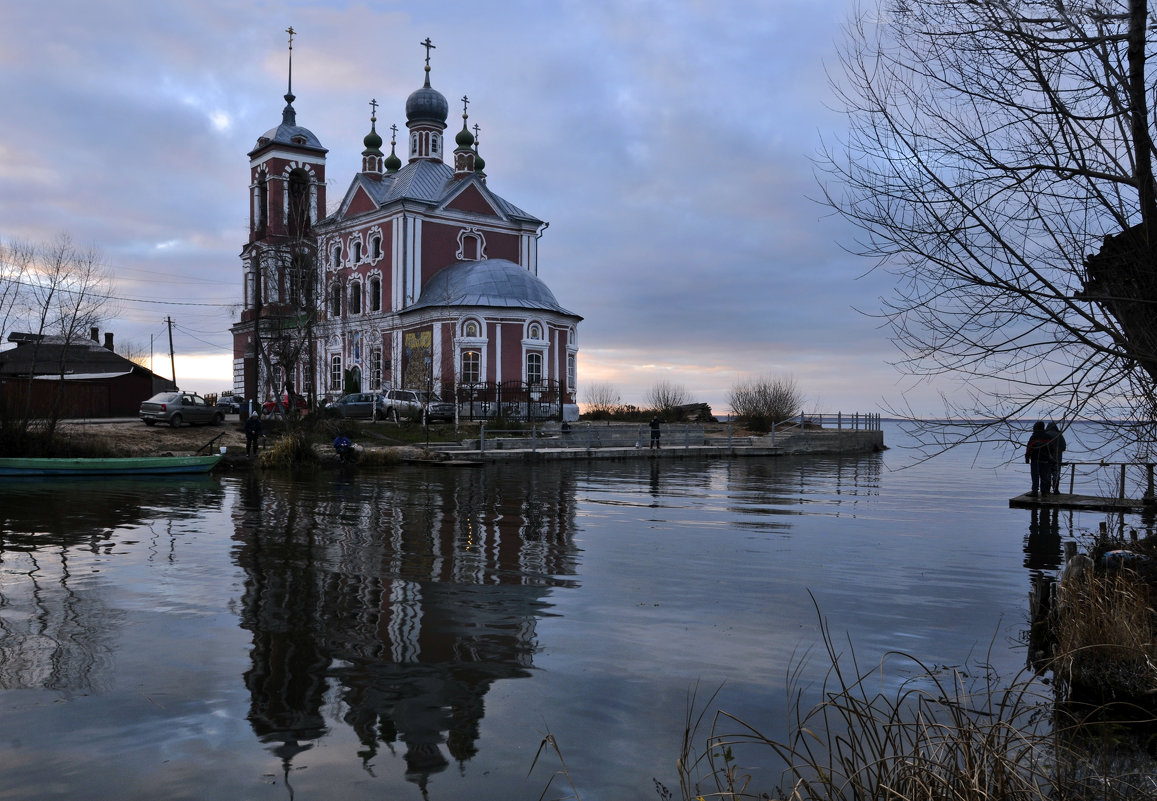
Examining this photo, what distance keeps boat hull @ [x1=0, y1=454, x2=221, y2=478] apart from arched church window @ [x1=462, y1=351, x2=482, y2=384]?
19.5 meters

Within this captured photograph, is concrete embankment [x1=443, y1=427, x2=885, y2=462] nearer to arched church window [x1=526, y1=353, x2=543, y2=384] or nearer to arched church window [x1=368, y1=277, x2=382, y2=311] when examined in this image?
arched church window [x1=526, y1=353, x2=543, y2=384]

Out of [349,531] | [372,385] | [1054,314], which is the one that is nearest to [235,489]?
[349,531]

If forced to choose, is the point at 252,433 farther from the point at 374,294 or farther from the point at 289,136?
the point at 289,136

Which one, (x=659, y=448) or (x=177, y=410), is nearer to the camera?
(x=177, y=410)

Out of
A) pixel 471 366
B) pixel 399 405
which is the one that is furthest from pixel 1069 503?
pixel 471 366

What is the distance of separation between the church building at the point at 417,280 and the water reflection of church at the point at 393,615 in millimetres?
25714

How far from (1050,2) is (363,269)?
4795cm

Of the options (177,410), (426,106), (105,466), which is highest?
(426,106)

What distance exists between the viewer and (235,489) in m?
21.8

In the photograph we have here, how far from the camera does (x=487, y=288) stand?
45.8m

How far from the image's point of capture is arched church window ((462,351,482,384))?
146ft

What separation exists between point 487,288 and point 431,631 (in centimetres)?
3862

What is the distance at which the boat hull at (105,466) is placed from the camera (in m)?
23.4

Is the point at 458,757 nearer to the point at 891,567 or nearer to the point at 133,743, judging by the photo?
the point at 133,743
